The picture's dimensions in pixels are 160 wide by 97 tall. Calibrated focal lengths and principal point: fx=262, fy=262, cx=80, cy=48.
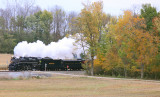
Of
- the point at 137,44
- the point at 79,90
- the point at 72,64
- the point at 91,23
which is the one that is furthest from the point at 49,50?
the point at 79,90

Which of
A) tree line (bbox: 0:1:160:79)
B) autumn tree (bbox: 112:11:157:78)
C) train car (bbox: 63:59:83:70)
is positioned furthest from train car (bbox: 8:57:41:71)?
autumn tree (bbox: 112:11:157:78)

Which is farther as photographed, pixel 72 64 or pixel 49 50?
pixel 49 50

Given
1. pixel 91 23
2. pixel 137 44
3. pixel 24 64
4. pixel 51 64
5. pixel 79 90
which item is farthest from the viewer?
pixel 51 64

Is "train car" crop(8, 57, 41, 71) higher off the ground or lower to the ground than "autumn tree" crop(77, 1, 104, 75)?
lower

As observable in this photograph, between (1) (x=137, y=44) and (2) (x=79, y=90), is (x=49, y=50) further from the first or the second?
(2) (x=79, y=90)

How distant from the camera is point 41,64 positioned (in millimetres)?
59250

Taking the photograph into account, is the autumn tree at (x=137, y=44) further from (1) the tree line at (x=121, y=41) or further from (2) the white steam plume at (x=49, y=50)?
(2) the white steam plume at (x=49, y=50)

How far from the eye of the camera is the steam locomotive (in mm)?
56688

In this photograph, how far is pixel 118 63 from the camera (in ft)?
135

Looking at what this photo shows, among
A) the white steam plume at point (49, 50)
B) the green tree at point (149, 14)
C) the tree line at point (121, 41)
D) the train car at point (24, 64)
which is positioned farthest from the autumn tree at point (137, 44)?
the white steam plume at point (49, 50)

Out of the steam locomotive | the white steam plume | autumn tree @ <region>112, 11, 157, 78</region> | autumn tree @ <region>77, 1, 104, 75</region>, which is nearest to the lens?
autumn tree @ <region>112, 11, 157, 78</region>

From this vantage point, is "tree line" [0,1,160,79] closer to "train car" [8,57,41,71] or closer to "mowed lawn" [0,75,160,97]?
"mowed lawn" [0,75,160,97]

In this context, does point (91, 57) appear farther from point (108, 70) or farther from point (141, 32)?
point (141, 32)

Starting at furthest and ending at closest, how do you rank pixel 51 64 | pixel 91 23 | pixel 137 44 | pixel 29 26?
pixel 29 26
pixel 51 64
pixel 91 23
pixel 137 44
